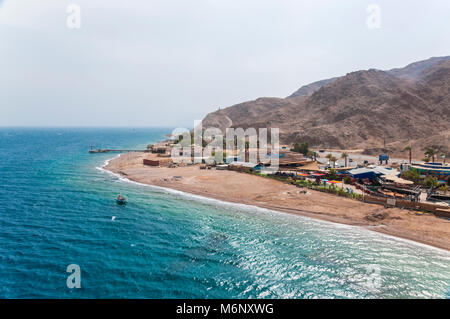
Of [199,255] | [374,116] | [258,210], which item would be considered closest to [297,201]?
[258,210]

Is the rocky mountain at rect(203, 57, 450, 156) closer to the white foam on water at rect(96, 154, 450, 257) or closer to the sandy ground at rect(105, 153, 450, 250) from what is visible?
the sandy ground at rect(105, 153, 450, 250)

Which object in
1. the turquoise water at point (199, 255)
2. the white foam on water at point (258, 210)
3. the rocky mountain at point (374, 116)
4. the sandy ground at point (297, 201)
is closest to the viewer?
the turquoise water at point (199, 255)

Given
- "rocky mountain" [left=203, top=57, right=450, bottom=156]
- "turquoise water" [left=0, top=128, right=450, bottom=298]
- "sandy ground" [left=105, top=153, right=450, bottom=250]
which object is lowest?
"turquoise water" [left=0, top=128, right=450, bottom=298]

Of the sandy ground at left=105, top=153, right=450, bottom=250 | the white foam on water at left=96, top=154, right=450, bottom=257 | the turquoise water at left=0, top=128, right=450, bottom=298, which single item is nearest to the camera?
the turquoise water at left=0, top=128, right=450, bottom=298

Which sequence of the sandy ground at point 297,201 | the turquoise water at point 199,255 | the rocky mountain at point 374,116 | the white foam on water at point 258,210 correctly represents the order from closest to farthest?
1. the turquoise water at point 199,255
2. the white foam on water at point 258,210
3. the sandy ground at point 297,201
4. the rocky mountain at point 374,116

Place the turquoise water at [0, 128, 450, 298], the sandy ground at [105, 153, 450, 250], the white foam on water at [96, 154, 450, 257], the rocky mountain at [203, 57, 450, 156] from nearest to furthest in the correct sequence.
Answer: the turquoise water at [0, 128, 450, 298], the white foam on water at [96, 154, 450, 257], the sandy ground at [105, 153, 450, 250], the rocky mountain at [203, 57, 450, 156]

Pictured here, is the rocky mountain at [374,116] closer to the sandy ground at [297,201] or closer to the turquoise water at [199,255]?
the sandy ground at [297,201]

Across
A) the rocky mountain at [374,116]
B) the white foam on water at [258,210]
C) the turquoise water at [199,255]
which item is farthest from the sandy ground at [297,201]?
the rocky mountain at [374,116]

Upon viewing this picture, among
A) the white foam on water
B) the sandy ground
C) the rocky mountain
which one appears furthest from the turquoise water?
the rocky mountain
